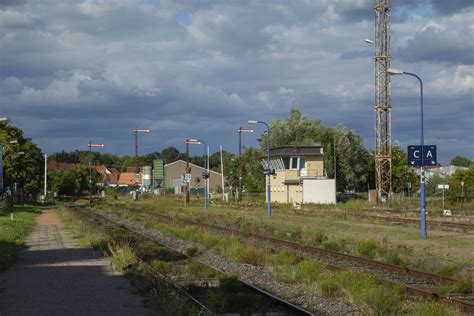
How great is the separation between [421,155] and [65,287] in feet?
56.7

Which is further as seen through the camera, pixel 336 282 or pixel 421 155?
pixel 421 155

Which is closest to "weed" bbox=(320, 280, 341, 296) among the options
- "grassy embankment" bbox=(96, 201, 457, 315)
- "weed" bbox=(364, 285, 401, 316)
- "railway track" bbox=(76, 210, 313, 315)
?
"grassy embankment" bbox=(96, 201, 457, 315)

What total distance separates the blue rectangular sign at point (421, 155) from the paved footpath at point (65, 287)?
1336 centimetres

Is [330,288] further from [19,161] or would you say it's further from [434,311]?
[19,161]

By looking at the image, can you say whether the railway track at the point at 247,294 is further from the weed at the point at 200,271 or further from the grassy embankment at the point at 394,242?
the grassy embankment at the point at 394,242

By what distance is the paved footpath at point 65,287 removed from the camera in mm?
12438

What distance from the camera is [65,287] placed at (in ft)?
50.0

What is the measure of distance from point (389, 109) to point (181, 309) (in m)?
56.6

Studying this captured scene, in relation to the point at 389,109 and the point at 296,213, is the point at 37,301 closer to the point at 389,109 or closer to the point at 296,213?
the point at 296,213

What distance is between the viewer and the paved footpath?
40.8ft

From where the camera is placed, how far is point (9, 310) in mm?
12289

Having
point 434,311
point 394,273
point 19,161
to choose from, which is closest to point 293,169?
point 19,161

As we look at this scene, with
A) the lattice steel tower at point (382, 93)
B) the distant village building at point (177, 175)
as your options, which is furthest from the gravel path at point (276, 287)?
the distant village building at point (177, 175)

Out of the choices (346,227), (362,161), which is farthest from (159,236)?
(362,161)
